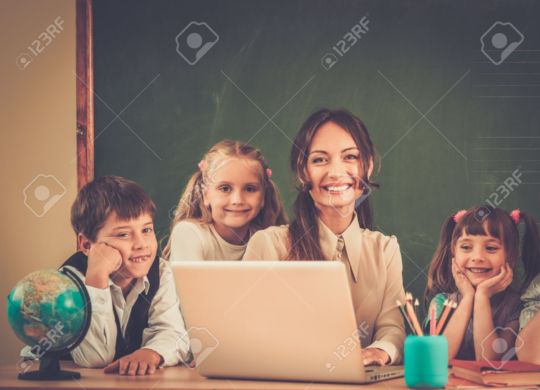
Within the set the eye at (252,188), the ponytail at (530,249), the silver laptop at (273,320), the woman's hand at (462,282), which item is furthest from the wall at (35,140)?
the ponytail at (530,249)

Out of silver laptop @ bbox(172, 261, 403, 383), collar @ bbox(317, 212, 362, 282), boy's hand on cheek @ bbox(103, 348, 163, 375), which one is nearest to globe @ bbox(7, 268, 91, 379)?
boy's hand on cheek @ bbox(103, 348, 163, 375)

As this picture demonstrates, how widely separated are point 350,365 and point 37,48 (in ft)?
6.34

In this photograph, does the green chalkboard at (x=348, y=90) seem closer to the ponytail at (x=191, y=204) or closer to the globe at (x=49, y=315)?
the ponytail at (x=191, y=204)

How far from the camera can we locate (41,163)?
3139 millimetres

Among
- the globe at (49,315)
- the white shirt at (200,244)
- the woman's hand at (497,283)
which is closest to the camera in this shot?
the globe at (49,315)

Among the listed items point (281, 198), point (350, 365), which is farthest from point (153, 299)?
point (350, 365)

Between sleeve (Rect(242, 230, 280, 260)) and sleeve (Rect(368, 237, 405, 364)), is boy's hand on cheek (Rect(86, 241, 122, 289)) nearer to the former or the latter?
sleeve (Rect(242, 230, 280, 260))

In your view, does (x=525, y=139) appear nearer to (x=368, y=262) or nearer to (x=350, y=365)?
(x=368, y=262)

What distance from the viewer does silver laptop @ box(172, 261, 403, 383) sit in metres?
1.94

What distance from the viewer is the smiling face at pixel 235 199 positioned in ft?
10.2

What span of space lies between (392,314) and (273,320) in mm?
932

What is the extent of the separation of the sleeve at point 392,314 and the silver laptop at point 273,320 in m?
0.42

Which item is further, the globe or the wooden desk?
the globe

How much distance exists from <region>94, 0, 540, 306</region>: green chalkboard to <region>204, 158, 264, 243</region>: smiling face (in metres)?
0.12
